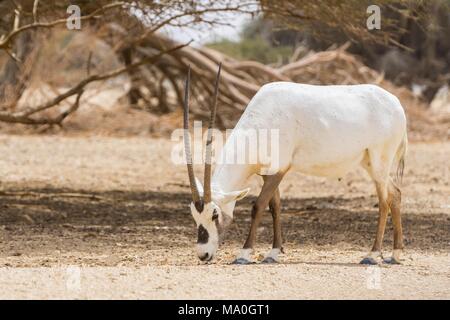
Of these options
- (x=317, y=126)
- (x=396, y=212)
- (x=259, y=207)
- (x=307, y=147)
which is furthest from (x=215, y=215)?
(x=396, y=212)

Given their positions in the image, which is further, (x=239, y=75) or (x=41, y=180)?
(x=239, y=75)

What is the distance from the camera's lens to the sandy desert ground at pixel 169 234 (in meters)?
6.23

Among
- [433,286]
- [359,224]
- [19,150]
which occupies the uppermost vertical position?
[433,286]

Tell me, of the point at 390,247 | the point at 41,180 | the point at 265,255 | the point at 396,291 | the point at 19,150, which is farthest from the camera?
the point at 19,150

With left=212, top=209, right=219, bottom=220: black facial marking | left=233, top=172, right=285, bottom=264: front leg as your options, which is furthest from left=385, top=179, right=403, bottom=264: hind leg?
left=212, top=209, right=219, bottom=220: black facial marking

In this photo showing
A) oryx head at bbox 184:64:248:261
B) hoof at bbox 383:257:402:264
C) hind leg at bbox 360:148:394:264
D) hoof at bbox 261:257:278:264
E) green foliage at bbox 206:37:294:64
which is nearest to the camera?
A: oryx head at bbox 184:64:248:261

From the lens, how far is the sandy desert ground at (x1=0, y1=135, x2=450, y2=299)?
245 inches

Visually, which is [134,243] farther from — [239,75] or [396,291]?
[239,75]

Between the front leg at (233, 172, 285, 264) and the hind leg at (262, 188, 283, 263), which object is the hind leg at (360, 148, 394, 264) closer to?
Result: the hind leg at (262, 188, 283, 263)

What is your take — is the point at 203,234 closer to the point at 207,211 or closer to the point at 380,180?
the point at 207,211

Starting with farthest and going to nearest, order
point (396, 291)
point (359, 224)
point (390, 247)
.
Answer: point (359, 224)
point (390, 247)
point (396, 291)

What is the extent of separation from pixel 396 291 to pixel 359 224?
11.5 feet
